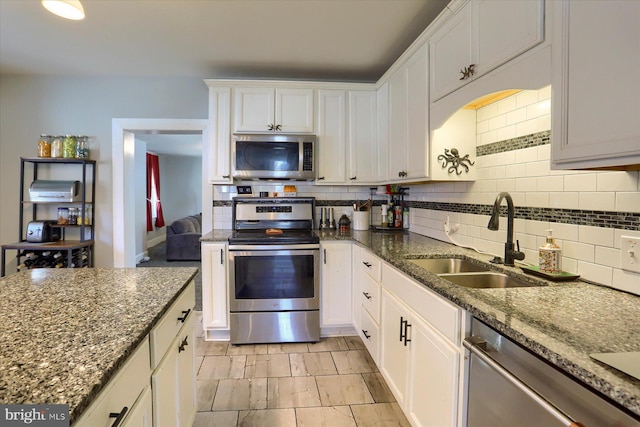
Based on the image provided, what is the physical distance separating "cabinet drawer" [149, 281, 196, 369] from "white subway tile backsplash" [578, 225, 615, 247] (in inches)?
65.1

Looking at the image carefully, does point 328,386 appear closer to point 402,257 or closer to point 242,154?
point 402,257

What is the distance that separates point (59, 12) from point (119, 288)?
50.5 inches

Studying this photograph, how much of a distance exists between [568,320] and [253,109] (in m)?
2.65

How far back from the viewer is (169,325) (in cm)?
124

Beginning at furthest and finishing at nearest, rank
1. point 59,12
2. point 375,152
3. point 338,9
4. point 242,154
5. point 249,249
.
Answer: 1. point 375,152
2. point 242,154
3. point 249,249
4. point 338,9
5. point 59,12

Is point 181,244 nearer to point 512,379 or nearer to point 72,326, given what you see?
point 72,326

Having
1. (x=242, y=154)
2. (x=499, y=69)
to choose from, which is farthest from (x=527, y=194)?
(x=242, y=154)

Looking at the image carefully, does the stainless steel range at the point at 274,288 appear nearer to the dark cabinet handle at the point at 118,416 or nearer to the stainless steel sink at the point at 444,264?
the stainless steel sink at the point at 444,264

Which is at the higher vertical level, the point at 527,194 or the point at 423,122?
the point at 423,122

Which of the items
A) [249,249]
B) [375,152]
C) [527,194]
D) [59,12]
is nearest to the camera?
[59,12]

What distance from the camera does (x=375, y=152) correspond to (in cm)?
305

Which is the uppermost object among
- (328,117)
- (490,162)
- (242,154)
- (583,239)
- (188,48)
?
(188,48)

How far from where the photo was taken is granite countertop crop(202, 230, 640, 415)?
25.9 inches

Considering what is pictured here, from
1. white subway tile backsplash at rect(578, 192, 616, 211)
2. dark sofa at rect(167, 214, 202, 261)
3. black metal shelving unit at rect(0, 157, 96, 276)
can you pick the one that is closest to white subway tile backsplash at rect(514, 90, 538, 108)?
white subway tile backsplash at rect(578, 192, 616, 211)
